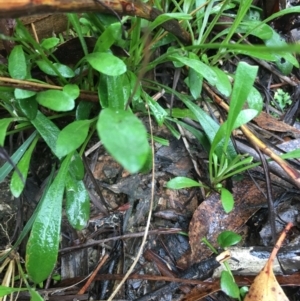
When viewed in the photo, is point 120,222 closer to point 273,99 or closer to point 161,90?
point 161,90

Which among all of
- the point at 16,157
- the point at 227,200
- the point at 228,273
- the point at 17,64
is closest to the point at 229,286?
the point at 228,273

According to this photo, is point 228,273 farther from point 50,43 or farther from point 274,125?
point 50,43

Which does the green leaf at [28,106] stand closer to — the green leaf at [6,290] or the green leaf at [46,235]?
the green leaf at [46,235]

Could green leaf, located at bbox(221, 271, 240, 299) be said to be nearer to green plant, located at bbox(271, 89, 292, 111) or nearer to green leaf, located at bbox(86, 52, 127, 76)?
green leaf, located at bbox(86, 52, 127, 76)

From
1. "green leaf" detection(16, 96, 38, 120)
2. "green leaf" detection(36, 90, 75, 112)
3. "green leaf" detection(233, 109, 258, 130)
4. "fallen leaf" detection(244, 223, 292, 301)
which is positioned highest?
"green leaf" detection(36, 90, 75, 112)

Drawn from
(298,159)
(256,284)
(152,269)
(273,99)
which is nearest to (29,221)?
(152,269)

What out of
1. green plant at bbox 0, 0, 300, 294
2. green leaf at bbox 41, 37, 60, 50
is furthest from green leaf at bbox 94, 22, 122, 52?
green leaf at bbox 41, 37, 60, 50
